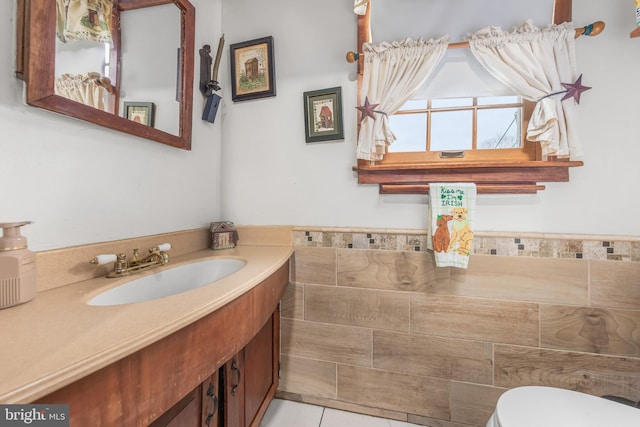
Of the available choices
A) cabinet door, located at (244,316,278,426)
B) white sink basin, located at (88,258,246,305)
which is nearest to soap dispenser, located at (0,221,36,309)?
white sink basin, located at (88,258,246,305)

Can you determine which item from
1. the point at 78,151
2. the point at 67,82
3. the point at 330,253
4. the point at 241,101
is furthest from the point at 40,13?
the point at 330,253

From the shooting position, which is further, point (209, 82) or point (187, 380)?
point (209, 82)

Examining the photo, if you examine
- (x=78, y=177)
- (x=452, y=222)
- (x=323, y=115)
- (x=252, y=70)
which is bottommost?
(x=452, y=222)

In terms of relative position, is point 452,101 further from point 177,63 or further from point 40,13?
point 40,13

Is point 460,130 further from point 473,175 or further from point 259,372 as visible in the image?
point 259,372

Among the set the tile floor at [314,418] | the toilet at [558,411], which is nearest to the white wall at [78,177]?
the tile floor at [314,418]

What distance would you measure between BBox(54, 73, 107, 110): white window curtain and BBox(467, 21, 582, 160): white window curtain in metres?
1.58

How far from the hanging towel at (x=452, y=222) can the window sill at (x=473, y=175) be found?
57 millimetres

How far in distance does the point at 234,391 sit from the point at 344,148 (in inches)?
46.2

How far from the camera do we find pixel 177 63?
1.18 meters

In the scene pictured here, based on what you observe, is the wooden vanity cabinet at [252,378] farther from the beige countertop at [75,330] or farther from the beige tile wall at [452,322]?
the beige countertop at [75,330]

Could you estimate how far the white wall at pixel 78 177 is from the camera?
0.67 metres

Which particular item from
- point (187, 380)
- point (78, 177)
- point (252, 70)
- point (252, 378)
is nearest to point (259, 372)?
point (252, 378)

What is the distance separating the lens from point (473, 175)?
118 cm
